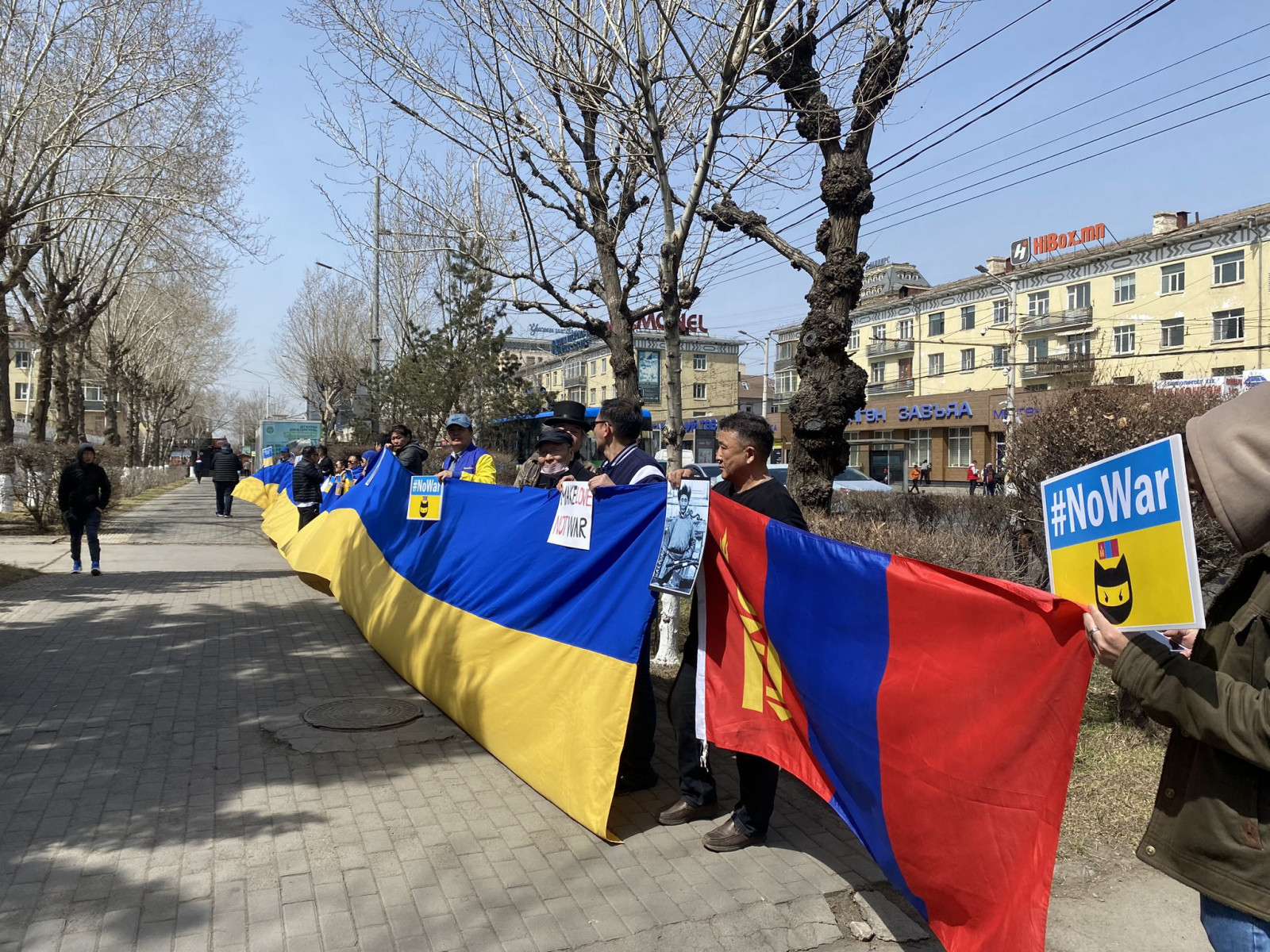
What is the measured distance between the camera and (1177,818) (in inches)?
79.2

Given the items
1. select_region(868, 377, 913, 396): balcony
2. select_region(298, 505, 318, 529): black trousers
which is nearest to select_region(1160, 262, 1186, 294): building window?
select_region(868, 377, 913, 396): balcony

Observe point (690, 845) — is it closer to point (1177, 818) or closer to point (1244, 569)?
point (1177, 818)

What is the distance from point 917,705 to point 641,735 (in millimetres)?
2022

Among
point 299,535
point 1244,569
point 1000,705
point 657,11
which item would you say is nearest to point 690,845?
point 1000,705

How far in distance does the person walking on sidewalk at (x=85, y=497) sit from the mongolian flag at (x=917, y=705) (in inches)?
422

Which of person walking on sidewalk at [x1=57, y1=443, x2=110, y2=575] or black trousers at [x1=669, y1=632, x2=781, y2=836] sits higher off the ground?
person walking on sidewalk at [x1=57, y1=443, x2=110, y2=575]

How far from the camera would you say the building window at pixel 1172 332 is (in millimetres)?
46500

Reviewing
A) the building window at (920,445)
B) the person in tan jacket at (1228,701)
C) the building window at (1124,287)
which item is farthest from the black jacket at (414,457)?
the building window at (920,445)

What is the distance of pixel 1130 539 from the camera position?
2051 mm

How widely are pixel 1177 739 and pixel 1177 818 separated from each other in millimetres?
176

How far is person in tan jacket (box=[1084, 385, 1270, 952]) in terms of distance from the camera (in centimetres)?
183

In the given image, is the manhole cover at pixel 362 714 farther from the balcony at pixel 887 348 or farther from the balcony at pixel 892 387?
the balcony at pixel 887 348

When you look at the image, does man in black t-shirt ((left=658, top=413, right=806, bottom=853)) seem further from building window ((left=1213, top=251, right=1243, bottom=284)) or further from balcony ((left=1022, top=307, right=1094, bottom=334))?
balcony ((left=1022, top=307, right=1094, bottom=334))

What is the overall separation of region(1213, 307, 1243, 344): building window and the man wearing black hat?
47.3 metres
